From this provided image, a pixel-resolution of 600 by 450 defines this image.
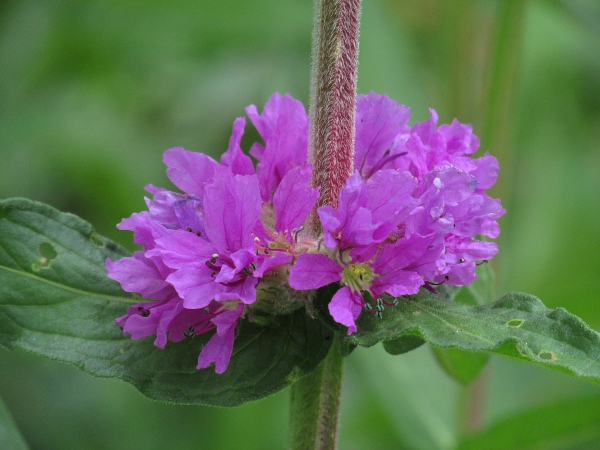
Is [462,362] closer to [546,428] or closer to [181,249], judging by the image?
[546,428]

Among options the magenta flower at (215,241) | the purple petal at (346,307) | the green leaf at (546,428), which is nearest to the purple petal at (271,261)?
the magenta flower at (215,241)

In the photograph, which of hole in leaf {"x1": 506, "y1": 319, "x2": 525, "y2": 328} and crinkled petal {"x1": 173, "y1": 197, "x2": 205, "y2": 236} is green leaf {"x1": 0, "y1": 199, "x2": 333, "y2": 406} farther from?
hole in leaf {"x1": 506, "y1": 319, "x2": 525, "y2": 328}

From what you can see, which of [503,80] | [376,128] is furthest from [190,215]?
[503,80]

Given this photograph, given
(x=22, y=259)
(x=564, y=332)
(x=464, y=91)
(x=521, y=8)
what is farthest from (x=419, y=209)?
(x=464, y=91)

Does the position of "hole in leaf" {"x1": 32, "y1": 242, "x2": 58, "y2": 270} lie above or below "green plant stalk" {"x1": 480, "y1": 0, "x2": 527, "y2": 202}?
below

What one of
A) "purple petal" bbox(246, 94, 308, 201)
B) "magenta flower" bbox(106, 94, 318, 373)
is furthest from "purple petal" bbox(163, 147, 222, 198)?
"purple petal" bbox(246, 94, 308, 201)

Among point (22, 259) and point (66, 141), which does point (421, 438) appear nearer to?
point (22, 259)

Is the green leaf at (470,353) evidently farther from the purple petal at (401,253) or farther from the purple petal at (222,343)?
the purple petal at (222,343)
